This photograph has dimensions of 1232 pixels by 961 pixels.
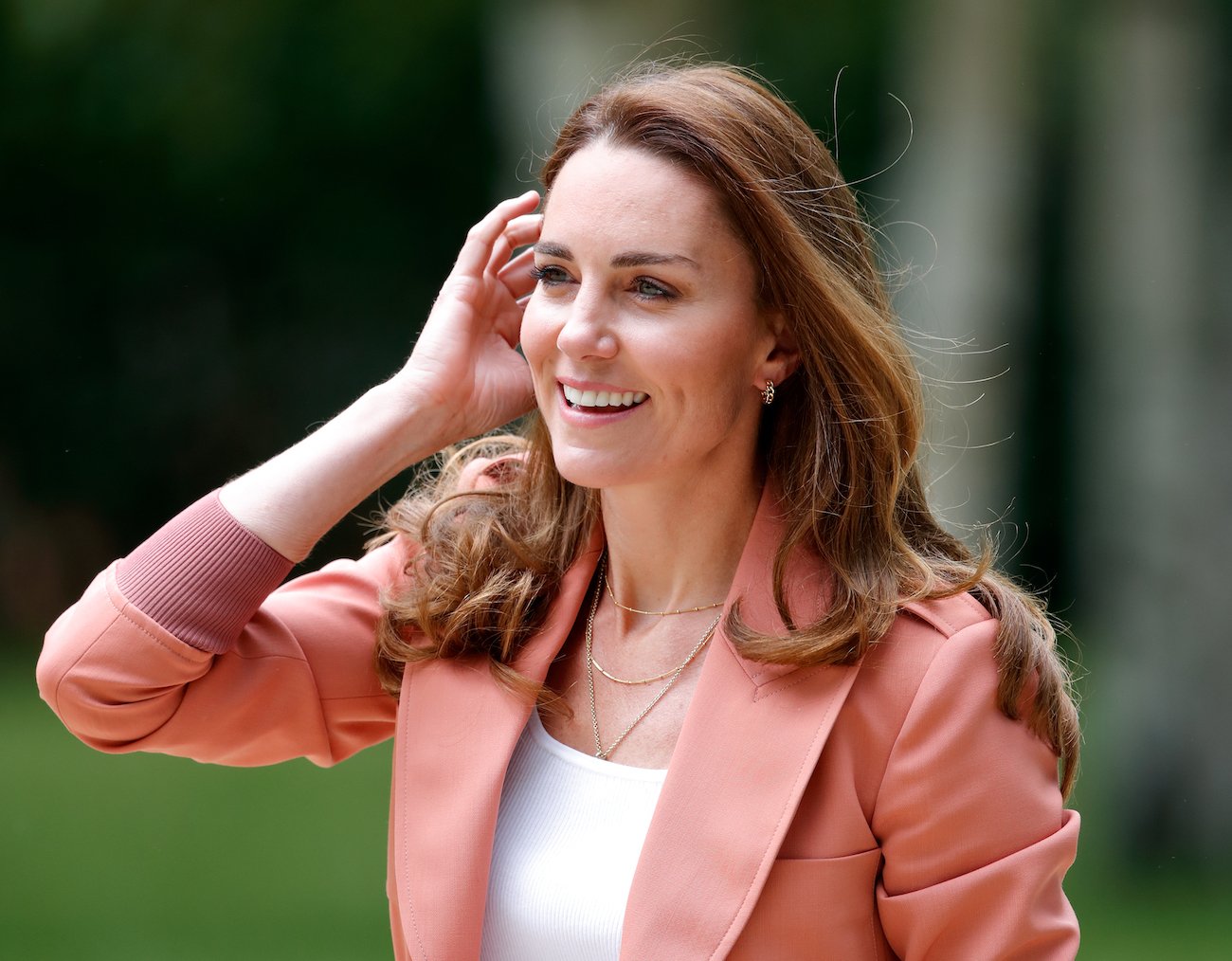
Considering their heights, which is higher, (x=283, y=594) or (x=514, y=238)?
(x=514, y=238)

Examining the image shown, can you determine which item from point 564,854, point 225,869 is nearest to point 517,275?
point 564,854

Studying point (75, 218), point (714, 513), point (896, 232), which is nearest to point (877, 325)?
point (714, 513)

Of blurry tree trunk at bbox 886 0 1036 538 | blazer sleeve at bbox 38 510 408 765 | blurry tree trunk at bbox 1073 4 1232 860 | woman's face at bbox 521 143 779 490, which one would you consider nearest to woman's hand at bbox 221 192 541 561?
blazer sleeve at bbox 38 510 408 765

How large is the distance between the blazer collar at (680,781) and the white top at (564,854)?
51mm

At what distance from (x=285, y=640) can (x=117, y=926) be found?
4.57m

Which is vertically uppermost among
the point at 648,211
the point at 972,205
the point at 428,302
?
the point at 648,211

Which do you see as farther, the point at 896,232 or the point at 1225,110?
the point at 896,232

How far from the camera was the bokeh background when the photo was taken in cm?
636

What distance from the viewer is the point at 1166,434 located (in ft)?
20.9

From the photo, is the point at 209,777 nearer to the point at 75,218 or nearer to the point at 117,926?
the point at 117,926

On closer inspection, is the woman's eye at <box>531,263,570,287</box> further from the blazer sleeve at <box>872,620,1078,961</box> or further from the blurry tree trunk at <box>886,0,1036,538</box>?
the blurry tree trunk at <box>886,0,1036,538</box>

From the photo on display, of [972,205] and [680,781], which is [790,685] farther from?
[972,205]

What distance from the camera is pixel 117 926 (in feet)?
21.9

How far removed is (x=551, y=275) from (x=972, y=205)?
4601 mm
